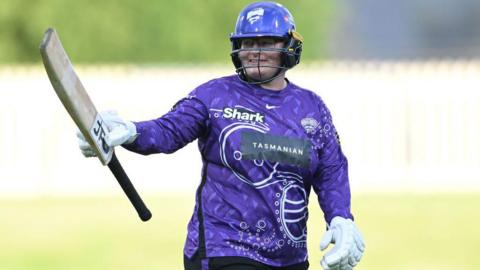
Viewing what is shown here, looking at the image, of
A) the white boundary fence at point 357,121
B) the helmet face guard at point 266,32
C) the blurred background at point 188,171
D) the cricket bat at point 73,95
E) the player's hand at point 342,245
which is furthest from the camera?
the white boundary fence at point 357,121

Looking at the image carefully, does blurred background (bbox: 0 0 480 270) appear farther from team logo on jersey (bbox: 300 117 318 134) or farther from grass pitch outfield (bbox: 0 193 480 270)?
team logo on jersey (bbox: 300 117 318 134)

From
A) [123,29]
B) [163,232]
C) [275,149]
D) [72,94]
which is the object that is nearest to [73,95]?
[72,94]

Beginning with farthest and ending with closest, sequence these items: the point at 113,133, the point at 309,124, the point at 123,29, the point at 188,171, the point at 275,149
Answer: the point at 123,29, the point at 188,171, the point at 309,124, the point at 275,149, the point at 113,133

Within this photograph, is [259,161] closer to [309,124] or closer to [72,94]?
[309,124]

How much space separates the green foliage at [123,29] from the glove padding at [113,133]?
23.1m

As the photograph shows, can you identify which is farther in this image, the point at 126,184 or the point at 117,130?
the point at 126,184

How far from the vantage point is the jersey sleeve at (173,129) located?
6258 mm

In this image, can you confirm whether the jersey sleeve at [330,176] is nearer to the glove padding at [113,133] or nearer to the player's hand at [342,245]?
the player's hand at [342,245]

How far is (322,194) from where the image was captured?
6.74 meters

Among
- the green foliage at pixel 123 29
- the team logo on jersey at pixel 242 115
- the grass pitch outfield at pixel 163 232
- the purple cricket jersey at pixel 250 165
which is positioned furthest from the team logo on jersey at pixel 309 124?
the green foliage at pixel 123 29

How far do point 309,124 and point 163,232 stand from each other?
302 inches

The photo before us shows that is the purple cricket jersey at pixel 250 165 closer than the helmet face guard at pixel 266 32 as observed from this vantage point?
Yes

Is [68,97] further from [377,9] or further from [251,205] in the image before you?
[377,9]

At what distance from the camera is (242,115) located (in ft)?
21.5
